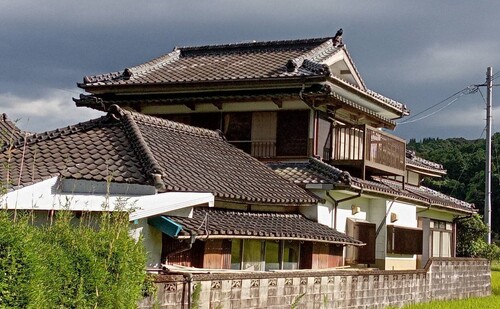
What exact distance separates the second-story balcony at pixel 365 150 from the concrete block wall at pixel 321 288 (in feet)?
10.8

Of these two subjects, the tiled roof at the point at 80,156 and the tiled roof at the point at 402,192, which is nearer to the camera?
the tiled roof at the point at 80,156

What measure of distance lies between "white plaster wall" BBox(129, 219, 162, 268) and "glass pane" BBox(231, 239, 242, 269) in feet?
7.24

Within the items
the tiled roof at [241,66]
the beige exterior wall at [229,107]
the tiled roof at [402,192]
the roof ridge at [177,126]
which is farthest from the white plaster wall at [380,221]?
the roof ridge at [177,126]

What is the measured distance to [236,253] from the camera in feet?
50.6

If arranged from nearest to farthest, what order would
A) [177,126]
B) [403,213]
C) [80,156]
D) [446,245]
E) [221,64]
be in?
1. [80,156]
2. [177,126]
3. [221,64]
4. [403,213]
5. [446,245]

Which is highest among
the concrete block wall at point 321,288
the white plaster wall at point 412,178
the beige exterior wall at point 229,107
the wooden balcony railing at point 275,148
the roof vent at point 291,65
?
the roof vent at point 291,65

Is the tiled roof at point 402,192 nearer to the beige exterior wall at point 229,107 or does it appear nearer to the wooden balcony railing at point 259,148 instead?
the wooden balcony railing at point 259,148

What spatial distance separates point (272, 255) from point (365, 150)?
16.9ft

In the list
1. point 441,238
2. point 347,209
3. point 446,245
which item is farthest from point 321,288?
point 446,245

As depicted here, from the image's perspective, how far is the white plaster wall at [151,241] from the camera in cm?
1295

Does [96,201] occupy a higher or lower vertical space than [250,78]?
lower

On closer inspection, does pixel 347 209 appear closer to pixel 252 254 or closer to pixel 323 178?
pixel 323 178

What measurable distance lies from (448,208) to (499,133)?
51076mm

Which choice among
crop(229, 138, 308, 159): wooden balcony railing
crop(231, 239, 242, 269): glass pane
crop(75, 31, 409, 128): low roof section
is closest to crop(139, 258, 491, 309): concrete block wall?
crop(231, 239, 242, 269): glass pane
